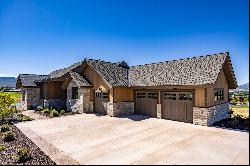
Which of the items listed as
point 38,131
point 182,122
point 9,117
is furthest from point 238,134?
point 9,117

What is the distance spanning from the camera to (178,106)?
1736 cm

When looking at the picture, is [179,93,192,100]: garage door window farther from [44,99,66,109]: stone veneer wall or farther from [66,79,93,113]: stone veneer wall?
[44,99,66,109]: stone veneer wall

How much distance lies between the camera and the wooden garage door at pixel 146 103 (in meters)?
19.3

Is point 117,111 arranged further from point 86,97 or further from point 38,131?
point 38,131

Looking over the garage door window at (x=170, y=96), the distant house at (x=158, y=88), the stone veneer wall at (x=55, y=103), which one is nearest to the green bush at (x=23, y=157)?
the distant house at (x=158, y=88)

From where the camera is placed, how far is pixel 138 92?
2084cm

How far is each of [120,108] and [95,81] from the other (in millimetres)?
4223

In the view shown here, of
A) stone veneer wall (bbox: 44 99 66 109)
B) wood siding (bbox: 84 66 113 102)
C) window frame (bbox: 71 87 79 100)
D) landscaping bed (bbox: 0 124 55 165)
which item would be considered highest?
wood siding (bbox: 84 66 113 102)

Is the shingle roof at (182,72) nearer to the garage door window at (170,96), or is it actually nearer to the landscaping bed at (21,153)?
the garage door window at (170,96)

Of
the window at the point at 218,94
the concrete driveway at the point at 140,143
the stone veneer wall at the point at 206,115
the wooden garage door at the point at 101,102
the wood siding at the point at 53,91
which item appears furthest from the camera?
the wood siding at the point at 53,91

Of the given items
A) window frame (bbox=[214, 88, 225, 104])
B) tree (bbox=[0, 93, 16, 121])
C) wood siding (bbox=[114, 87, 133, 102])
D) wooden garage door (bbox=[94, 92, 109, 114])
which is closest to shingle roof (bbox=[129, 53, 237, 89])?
wood siding (bbox=[114, 87, 133, 102])

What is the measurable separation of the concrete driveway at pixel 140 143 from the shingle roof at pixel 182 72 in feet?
11.3

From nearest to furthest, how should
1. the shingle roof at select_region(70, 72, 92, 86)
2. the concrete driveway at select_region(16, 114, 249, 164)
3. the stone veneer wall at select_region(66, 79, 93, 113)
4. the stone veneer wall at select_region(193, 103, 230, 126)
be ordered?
1. the concrete driveway at select_region(16, 114, 249, 164)
2. the stone veneer wall at select_region(193, 103, 230, 126)
3. the shingle roof at select_region(70, 72, 92, 86)
4. the stone veneer wall at select_region(66, 79, 93, 113)

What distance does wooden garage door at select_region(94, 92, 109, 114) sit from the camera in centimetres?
2159
